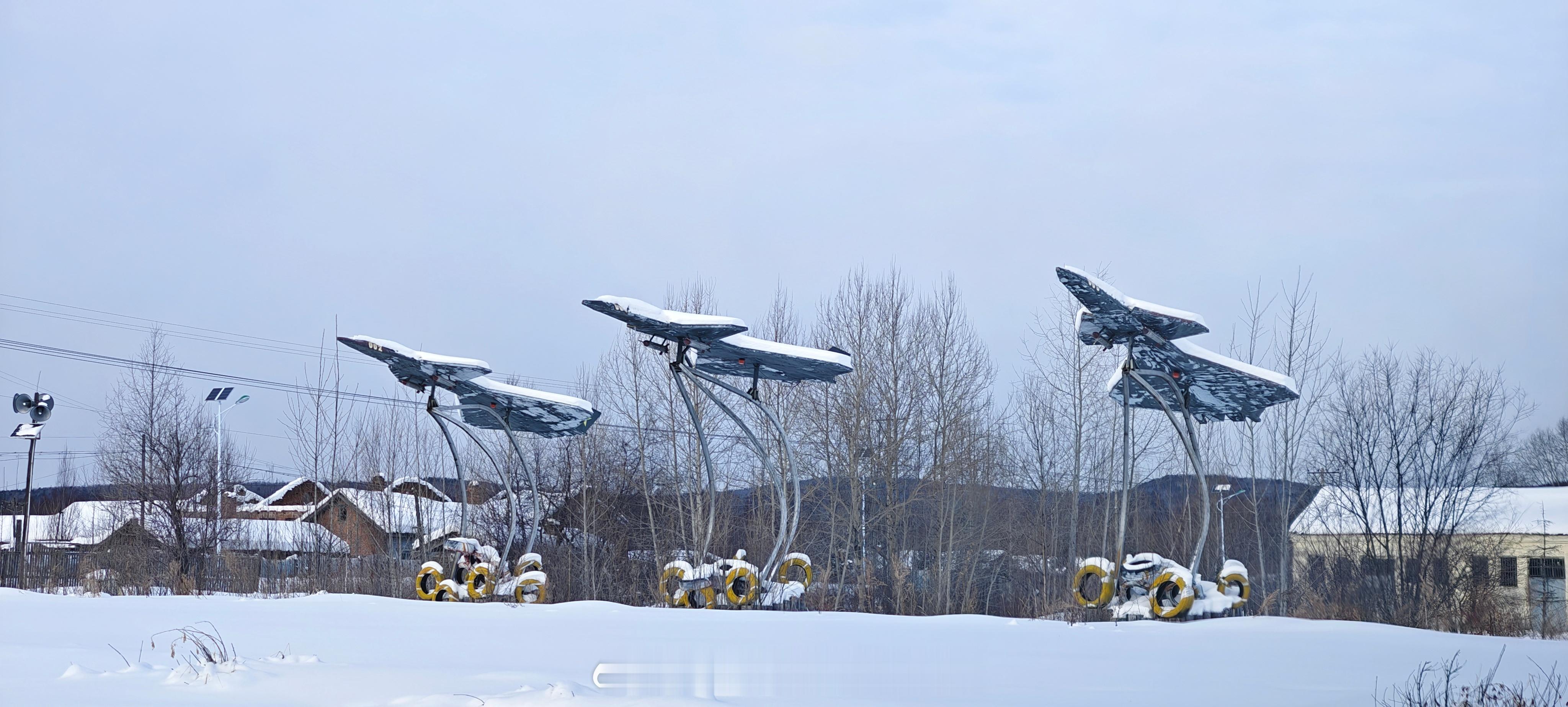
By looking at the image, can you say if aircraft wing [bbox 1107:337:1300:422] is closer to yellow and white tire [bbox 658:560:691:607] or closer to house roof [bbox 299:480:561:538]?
yellow and white tire [bbox 658:560:691:607]

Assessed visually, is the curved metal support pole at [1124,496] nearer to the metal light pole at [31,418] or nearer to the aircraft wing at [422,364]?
the aircraft wing at [422,364]

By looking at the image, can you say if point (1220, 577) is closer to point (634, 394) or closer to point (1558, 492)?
point (634, 394)

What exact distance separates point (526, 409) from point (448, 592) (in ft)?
8.21

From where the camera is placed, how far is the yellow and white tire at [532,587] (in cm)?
1373

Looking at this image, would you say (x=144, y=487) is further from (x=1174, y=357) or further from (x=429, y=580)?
(x=1174, y=357)

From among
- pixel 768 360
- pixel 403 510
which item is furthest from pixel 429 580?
pixel 403 510

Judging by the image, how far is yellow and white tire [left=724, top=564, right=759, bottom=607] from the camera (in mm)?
12844

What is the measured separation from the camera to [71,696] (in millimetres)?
5016

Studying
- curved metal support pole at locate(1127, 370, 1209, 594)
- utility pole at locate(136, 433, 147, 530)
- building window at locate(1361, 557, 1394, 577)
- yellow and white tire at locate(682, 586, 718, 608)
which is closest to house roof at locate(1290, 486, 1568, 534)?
building window at locate(1361, 557, 1394, 577)

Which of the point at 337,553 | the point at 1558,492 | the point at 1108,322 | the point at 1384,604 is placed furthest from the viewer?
the point at 1558,492

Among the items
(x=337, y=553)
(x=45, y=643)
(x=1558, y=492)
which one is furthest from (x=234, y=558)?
(x=1558, y=492)

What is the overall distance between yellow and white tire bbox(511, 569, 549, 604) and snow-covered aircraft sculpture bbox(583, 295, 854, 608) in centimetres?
150

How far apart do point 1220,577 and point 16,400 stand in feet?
70.1

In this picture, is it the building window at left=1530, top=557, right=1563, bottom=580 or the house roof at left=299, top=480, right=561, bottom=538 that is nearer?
the building window at left=1530, top=557, right=1563, bottom=580
